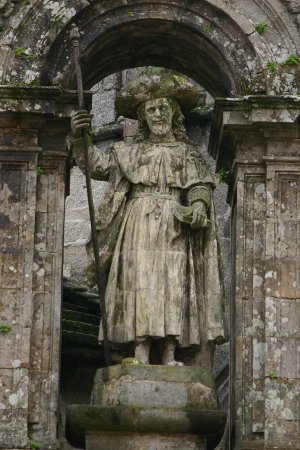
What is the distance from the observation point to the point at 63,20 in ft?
Answer: 55.2

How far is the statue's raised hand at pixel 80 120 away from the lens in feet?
53.3

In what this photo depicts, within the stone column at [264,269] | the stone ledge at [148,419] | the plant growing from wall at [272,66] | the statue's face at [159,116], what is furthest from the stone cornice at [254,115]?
the stone ledge at [148,419]

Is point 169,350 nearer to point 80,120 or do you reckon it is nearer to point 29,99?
point 80,120

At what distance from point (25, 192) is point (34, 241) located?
0.40 m

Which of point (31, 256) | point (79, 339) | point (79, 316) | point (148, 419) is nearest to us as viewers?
point (148, 419)

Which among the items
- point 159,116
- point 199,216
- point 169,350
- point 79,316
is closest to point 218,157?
point 159,116

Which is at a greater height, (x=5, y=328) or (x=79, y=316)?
(x=79, y=316)

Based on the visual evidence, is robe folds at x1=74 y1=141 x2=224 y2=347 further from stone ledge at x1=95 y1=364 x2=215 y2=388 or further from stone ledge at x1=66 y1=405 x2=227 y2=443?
stone ledge at x1=66 y1=405 x2=227 y2=443

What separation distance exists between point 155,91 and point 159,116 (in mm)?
210

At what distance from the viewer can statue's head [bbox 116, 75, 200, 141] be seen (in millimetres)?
16969

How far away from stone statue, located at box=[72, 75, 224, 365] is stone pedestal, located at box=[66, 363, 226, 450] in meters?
0.31

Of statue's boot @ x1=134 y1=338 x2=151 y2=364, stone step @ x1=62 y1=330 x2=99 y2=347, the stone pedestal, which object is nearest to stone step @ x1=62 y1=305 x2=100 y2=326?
stone step @ x1=62 y1=330 x2=99 y2=347

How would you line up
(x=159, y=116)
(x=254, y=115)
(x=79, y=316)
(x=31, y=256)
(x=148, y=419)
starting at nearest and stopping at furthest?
(x=148, y=419), (x=31, y=256), (x=254, y=115), (x=159, y=116), (x=79, y=316)

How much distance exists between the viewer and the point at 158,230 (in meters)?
16.5
